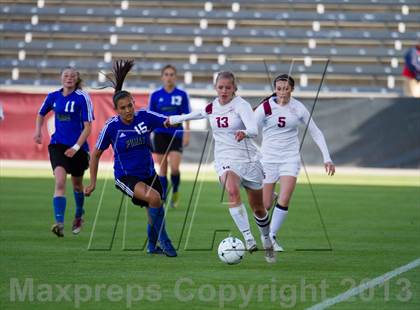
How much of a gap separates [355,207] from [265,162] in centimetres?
658

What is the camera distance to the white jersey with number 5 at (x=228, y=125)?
33.7 feet

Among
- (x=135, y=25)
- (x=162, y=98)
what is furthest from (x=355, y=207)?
(x=135, y=25)

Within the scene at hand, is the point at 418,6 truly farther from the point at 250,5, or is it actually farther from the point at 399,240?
the point at 399,240

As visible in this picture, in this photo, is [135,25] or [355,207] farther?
[135,25]

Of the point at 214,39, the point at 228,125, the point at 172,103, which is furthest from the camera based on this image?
the point at 214,39

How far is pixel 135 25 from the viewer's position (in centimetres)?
3572

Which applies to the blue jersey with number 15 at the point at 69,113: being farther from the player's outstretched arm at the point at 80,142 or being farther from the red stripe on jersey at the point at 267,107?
the red stripe on jersey at the point at 267,107

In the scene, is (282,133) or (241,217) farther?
(282,133)

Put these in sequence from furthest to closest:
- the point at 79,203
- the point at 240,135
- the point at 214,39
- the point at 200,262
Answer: the point at 214,39 < the point at 79,203 < the point at 200,262 < the point at 240,135

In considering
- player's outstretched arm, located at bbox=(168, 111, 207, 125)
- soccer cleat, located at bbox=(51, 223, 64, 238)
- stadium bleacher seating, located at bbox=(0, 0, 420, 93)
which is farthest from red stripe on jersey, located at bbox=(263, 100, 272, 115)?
stadium bleacher seating, located at bbox=(0, 0, 420, 93)

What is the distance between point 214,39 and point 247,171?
81.3 feet

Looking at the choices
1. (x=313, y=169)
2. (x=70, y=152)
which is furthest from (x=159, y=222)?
(x=313, y=169)

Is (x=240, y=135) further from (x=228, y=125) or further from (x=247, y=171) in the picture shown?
(x=247, y=171)

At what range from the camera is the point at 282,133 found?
11.1 meters
